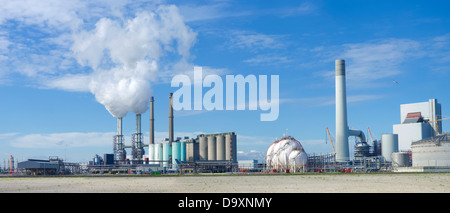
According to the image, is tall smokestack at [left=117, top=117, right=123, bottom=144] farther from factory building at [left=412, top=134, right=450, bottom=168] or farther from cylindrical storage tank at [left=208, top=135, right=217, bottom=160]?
factory building at [left=412, top=134, right=450, bottom=168]

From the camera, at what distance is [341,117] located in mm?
135250

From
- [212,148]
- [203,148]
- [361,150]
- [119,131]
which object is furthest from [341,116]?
[119,131]

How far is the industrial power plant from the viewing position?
389 ft

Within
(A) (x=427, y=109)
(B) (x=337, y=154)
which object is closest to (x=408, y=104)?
(A) (x=427, y=109)

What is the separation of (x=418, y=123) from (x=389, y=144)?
1413cm

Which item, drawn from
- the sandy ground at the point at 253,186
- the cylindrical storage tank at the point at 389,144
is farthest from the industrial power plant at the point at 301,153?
the sandy ground at the point at 253,186

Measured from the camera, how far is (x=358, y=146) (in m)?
148

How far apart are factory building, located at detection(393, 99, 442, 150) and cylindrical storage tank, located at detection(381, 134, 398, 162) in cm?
766

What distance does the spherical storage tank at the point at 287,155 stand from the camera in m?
117

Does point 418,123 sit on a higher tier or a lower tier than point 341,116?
lower

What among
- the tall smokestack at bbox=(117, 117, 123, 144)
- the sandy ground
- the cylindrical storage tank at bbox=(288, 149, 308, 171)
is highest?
the tall smokestack at bbox=(117, 117, 123, 144)

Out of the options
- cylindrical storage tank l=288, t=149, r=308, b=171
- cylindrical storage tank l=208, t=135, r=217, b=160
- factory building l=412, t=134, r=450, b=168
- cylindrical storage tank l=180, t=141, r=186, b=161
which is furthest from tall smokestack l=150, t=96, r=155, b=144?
factory building l=412, t=134, r=450, b=168

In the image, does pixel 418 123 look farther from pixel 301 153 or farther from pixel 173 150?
pixel 173 150

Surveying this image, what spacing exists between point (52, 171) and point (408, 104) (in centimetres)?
12877
